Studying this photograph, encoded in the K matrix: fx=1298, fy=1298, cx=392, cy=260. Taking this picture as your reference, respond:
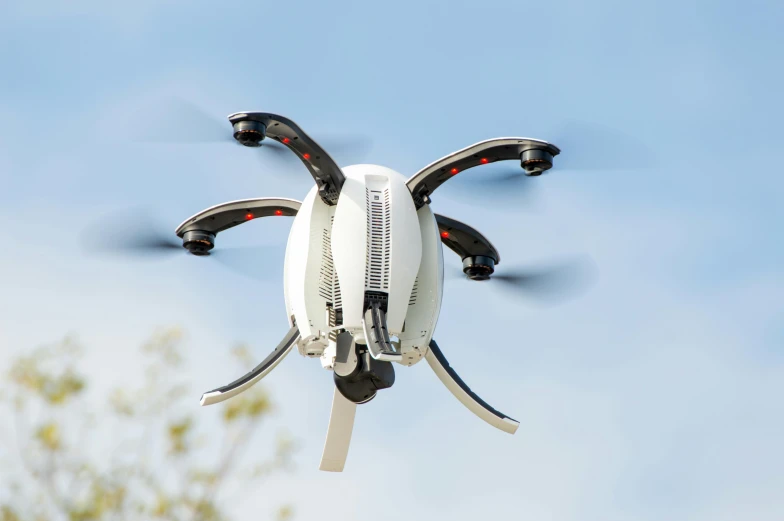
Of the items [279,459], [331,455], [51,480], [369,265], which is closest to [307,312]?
[369,265]

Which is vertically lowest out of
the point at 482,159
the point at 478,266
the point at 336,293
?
the point at 478,266

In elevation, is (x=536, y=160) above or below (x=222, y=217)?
above

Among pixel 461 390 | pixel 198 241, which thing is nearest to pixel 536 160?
pixel 461 390

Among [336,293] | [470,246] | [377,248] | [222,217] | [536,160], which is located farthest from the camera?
[470,246]

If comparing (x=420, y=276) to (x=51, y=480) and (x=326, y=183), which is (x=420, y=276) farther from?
(x=51, y=480)

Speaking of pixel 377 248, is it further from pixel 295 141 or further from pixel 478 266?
pixel 478 266
